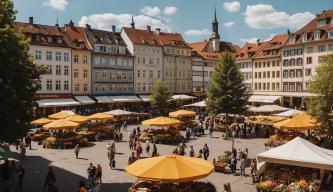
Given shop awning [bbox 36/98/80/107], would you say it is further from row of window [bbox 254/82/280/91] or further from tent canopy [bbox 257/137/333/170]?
tent canopy [bbox 257/137/333/170]

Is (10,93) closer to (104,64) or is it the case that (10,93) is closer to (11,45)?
(11,45)

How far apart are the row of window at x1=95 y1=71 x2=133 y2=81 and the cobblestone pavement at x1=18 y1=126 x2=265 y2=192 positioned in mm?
27657

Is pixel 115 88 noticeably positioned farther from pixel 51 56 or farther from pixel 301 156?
pixel 301 156

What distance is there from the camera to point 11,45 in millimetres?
18219

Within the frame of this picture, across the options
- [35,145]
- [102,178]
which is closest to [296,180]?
[102,178]

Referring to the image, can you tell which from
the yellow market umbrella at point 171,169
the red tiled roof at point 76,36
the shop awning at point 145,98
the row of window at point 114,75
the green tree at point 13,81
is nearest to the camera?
the yellow market umbrella at point 171,169

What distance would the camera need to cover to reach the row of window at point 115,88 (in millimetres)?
66050

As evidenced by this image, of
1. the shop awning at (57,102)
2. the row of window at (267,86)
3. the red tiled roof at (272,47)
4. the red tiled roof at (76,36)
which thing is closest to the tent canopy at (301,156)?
the shop awning at (57,102)

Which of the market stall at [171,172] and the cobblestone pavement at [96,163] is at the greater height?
the market stall at [171,172]

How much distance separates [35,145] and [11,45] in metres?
19.4

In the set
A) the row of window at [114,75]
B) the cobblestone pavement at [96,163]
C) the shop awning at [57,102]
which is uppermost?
the row of window at [114,75]

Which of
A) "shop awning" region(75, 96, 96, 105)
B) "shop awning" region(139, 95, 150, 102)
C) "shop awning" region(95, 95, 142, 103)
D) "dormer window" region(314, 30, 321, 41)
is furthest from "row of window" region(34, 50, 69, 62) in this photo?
"dormer window" region(314, 30, 321, 41)

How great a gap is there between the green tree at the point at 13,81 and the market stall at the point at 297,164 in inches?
443

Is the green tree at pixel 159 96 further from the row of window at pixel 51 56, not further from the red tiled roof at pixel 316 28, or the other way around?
the red tiled roof at pixel 316 28
